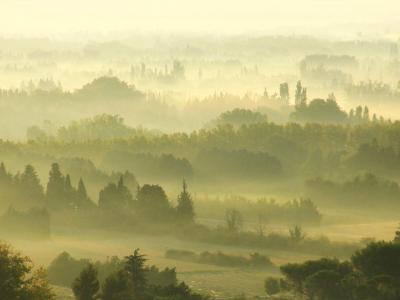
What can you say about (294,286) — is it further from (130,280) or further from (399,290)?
(130,280)

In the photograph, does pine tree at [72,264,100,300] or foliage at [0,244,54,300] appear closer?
foliage at [0,244,54,300]

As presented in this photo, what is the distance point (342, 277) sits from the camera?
136 m

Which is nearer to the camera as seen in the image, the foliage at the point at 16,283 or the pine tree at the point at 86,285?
the foliage at the point at 16,283

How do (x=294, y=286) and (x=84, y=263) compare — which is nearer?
(x=294, y=286)

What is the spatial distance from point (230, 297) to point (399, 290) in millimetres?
36085

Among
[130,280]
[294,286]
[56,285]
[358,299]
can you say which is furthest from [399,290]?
[56,285]

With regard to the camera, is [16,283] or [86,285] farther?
[86,285]

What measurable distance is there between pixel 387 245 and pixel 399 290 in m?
12.5

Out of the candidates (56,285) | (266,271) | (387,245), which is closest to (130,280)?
(387,245)

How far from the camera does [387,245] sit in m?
136

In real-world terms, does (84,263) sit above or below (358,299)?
above

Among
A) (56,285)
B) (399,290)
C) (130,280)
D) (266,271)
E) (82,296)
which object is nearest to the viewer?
(82,296)

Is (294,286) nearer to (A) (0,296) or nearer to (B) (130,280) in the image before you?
(B) (130,280)

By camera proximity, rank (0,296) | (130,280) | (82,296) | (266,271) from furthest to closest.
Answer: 1. (266,271)
2. (130,280)
3. (82,296)
4. (0,296)
